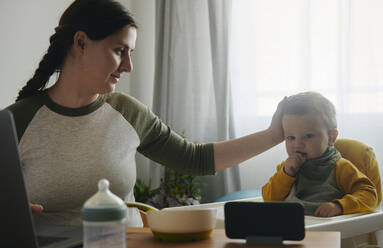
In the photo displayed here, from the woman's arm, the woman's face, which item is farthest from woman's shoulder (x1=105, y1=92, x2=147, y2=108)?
the woman's arm

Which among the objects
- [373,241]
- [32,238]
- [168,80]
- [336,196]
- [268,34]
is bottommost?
[373,241]

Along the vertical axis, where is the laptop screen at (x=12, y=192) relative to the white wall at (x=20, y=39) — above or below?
below

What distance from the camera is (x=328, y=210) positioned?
1340 mm

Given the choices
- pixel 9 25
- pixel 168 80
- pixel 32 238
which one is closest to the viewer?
pixel 32 238

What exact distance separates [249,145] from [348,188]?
335 mm

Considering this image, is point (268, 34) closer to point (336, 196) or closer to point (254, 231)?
point (336, 196)

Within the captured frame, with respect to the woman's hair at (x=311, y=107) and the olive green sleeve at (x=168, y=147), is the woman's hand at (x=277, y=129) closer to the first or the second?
the woman's hair at (x=311, y=107)

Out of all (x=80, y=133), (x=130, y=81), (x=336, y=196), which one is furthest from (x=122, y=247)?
(x=130, y=81)

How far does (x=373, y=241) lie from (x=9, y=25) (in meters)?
2.21

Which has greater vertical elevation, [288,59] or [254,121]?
[288,59]

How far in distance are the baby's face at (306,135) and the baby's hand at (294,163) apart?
1 centimetres

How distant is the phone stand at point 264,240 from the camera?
33.8 inches

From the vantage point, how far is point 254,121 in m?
2.92

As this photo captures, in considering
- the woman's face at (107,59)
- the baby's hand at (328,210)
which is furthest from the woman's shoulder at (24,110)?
the baby's hand at (328,210)
